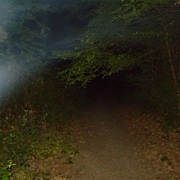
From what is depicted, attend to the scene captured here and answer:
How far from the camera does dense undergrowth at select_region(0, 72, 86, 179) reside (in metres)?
7.08

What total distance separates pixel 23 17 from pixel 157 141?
7.01 metres

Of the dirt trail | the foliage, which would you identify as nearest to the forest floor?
the dirt trail

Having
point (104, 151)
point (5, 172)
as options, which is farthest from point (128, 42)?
point (5, 172)

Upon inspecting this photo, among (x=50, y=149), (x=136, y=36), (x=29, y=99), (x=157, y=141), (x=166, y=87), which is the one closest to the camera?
(x=136, y=36)

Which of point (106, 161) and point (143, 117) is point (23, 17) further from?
point (143, 117)

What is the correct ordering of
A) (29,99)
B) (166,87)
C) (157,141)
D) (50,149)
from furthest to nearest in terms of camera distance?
(166,87), (29,99), (157,141), (50,149)

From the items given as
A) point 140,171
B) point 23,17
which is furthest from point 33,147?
point 23,17

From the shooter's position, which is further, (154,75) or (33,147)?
(154,75)

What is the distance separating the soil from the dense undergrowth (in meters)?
0.75

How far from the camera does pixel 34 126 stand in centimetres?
896

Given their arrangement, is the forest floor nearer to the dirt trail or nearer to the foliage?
the dirt trail

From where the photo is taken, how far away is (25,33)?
323 inches

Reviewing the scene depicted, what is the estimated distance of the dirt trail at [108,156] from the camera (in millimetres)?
7172

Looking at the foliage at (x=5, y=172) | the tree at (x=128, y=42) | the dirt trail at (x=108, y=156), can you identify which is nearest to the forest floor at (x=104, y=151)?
the dirt trail at (x=108, y=156)
